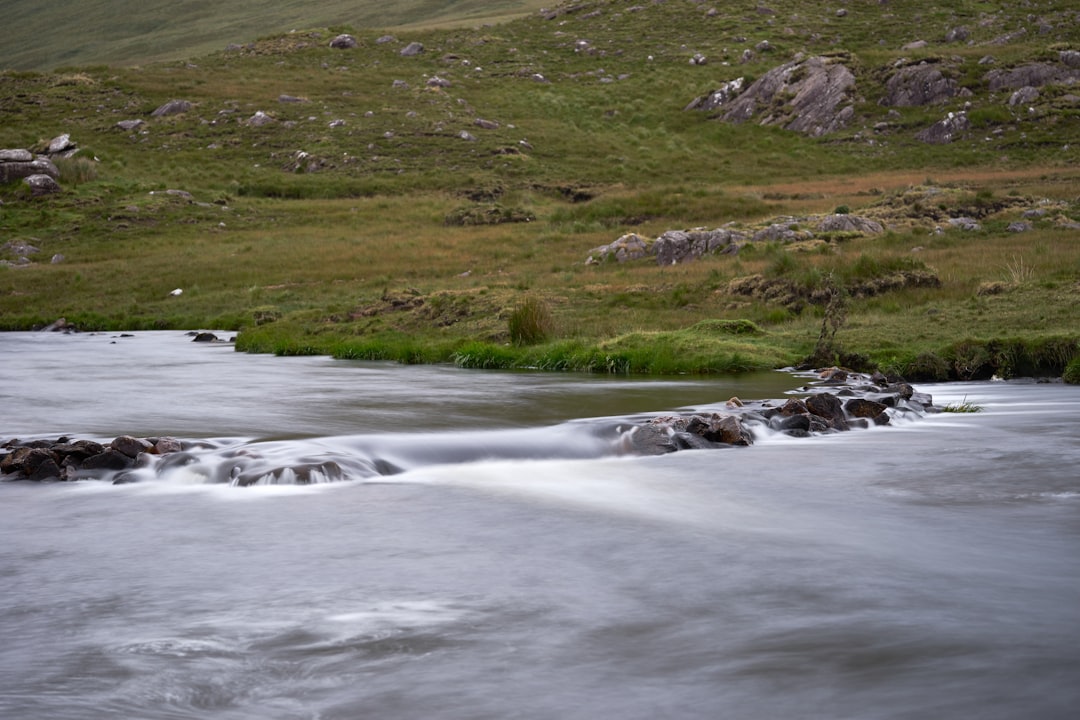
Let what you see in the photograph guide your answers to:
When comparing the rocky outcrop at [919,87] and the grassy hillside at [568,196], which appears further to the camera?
the rocky outcrop at [919,87]

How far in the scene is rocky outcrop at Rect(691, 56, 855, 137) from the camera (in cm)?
7856

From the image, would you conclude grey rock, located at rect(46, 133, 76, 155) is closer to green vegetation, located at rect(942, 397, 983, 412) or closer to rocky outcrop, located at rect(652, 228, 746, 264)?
rocky outcrop, located at rect(652, 228, 746, 264)

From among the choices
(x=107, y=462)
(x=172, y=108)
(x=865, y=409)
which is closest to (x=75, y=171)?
(x=172, y=108)

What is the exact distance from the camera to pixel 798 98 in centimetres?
8200

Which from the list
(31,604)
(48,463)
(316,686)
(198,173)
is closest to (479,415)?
(48,463)

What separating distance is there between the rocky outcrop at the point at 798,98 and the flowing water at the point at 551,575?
217 ft

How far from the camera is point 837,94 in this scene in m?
79.9

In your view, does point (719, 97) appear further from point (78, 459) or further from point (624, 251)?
point (78, 459)

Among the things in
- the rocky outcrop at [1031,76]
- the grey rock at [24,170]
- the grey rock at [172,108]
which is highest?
the grey rock at [172,108]

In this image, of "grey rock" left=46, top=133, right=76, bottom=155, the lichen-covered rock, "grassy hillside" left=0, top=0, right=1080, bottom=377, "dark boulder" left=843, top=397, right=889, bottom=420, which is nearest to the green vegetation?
"dark boulder" left=843, top=397, right=889, bottom=420

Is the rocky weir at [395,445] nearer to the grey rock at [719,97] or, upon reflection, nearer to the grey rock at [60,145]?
the grey rock at [60,145]

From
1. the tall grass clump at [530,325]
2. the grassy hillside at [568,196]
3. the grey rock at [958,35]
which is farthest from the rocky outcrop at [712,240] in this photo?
the grey rock at [958,35]

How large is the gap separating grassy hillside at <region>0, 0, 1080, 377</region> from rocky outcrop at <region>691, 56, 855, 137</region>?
127cm

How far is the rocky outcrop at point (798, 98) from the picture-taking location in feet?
258
